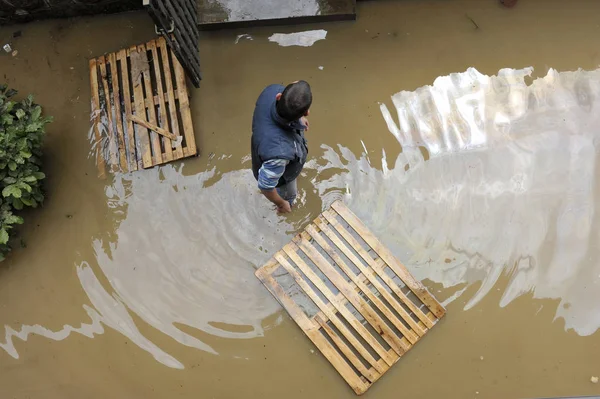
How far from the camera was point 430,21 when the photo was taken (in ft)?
12.5

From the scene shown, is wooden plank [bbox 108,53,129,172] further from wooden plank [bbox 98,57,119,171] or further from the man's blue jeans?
the man's blue jeans

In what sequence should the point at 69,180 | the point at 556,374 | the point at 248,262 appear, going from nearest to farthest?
the point at 556,374 → the point at 248,262 → the point at 69,180

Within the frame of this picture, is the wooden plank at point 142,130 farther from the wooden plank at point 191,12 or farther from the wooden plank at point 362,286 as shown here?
the wooden plank at point 362,286

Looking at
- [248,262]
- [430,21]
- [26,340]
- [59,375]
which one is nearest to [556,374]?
[248,262]

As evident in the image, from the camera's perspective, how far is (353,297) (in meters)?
3.29

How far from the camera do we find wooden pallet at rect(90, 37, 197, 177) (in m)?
3.58

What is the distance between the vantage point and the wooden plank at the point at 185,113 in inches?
140

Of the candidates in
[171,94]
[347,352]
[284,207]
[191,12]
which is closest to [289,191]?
[284,207]

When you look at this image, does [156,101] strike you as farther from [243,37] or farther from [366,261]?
[366,261]

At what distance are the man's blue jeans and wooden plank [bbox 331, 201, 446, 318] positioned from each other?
0.33 metres

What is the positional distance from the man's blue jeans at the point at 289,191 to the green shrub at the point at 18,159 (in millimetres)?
1823

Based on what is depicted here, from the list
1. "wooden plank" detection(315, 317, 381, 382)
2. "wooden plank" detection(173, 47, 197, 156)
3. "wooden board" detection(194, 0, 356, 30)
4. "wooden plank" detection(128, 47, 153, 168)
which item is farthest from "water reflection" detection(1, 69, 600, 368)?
"wooden board" detection(194, 0, 356, 30)

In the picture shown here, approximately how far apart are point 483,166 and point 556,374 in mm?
1587

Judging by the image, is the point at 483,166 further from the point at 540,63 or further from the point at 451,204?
the point at 540,63
